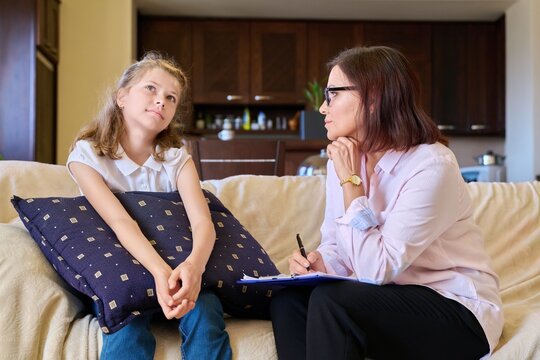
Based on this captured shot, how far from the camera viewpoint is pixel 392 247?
1415 millimetres

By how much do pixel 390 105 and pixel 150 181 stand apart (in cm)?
70

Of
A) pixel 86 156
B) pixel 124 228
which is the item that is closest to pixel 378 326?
pixel 124 228

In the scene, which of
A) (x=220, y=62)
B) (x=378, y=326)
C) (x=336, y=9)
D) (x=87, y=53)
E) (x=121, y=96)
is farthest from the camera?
(x=220, y=62)

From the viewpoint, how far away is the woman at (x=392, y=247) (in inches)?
54.1

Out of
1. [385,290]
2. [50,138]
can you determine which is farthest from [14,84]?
[385,290]

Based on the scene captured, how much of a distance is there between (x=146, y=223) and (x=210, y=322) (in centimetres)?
34

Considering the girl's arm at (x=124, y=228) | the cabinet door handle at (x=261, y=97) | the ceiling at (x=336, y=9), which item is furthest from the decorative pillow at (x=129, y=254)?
the cabinet door handle at (x=261, y=97)

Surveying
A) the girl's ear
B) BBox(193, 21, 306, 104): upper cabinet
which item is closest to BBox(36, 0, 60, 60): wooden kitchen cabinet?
BBox(193, 21, 306, 104): upper cabinet

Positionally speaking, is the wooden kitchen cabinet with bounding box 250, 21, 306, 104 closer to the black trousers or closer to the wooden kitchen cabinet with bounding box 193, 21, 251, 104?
the wooden kitchen cabinet with bounding box 193, 21, 251, 104

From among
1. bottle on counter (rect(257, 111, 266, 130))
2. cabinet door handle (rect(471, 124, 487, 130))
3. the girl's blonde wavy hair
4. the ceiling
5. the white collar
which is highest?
the ceiling

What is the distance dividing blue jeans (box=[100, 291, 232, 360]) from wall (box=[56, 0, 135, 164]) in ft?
15.2

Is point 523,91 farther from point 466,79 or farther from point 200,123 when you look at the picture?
point 200,123

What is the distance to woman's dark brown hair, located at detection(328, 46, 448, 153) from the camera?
1.57 m

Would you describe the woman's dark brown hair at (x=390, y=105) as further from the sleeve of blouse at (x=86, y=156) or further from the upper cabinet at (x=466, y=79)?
the upper cabinet at (x=466, y=79)
